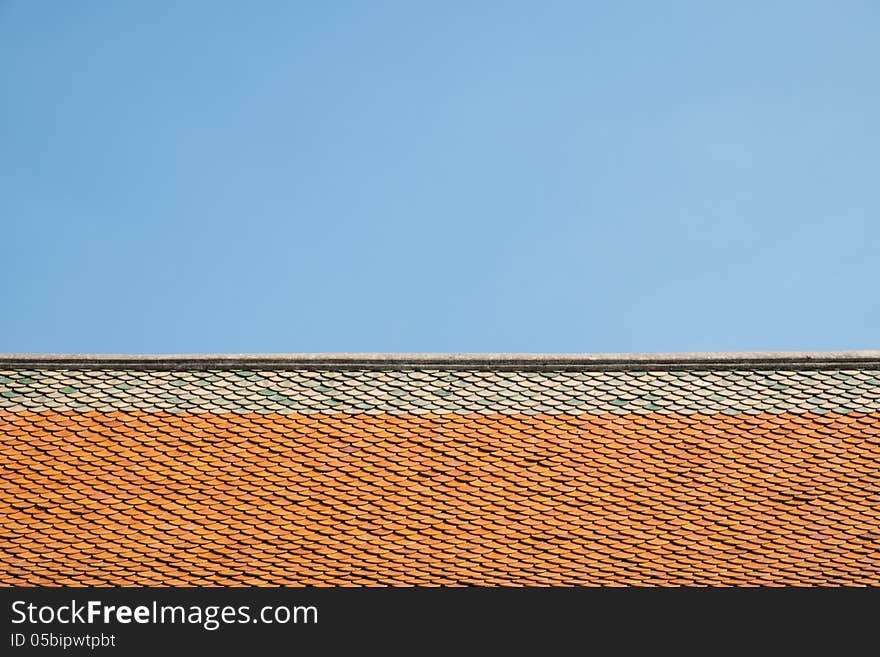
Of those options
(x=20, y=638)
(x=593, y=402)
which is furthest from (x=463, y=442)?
(x=20, y=638)

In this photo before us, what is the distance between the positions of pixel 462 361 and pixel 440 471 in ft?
9.55

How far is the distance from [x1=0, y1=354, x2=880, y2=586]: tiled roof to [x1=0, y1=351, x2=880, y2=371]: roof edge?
3cm

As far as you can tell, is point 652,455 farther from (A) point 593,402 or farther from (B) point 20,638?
(B) point 20,638

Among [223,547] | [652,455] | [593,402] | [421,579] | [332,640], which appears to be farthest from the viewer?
[593,402]

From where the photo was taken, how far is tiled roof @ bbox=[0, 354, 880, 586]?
10188 mm

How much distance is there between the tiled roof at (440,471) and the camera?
10.2m

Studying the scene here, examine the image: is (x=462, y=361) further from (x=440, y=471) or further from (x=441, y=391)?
(x=440, y=471)

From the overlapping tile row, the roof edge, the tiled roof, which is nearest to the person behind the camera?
the tiled roof

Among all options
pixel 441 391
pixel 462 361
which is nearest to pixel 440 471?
pixel 441 391

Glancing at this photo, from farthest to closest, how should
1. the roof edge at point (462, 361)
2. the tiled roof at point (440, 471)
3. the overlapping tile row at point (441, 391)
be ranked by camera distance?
the roof edge at point (462, 361)
the overlapping tile row at point (441, 391)
the tiled roof at point (440, 471)

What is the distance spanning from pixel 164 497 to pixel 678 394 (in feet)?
22.5

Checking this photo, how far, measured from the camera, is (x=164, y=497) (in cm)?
1139

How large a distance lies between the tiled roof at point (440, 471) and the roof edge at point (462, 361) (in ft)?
0.10

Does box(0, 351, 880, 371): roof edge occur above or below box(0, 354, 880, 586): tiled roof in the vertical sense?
above
